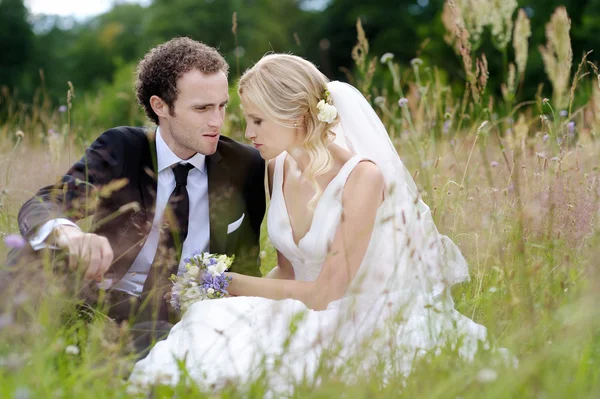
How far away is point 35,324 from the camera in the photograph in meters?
2.22

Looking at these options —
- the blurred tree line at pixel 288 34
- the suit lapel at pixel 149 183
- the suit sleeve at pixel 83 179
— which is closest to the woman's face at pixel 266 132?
the suit lapel at pixel 149 183

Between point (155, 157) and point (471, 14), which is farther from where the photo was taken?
point (471, 14)

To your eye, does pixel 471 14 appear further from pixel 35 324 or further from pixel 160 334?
pixel 35 324

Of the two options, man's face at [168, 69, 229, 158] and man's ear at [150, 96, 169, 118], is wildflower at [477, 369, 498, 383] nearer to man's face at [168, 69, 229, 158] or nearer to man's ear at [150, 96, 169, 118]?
man's face at [168, 69, 229, 158]

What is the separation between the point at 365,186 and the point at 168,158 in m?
1.11

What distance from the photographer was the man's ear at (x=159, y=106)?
3.83m

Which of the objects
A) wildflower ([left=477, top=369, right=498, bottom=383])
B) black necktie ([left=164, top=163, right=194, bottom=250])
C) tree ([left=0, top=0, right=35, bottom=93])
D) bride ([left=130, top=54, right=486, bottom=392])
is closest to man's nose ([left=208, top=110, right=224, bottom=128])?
bride ([left=130, top=54, right=486, bottom=392])

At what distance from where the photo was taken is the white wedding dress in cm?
231

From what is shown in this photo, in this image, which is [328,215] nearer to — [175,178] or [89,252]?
[175,178]

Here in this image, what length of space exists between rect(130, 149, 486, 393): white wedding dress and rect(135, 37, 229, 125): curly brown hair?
87cm

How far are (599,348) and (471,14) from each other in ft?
9.24

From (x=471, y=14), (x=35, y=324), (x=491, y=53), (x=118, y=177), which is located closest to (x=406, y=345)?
(x=35, y=324)

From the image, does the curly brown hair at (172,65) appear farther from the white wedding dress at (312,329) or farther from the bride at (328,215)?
the white wedding dress at (312,329)

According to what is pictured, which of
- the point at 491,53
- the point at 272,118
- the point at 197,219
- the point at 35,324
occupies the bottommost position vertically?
the point at 491,53
